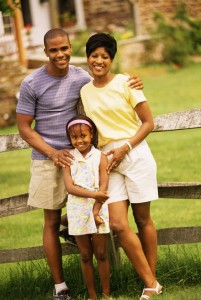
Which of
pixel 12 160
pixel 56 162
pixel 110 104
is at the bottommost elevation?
pixel 12 160

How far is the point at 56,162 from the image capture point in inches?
216

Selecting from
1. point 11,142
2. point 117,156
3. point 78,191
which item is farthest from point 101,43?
point 11,142

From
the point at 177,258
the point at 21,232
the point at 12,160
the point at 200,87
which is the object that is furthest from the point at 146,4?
the point at 177,258

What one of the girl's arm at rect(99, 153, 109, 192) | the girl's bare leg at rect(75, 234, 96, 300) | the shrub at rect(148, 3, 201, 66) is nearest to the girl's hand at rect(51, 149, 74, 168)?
the girl's arm at rect(99, 153, 109, 192)

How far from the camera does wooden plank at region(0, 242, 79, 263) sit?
616cm

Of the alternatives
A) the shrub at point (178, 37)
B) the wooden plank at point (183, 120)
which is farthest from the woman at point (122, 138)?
the shrub at point (178, 37)

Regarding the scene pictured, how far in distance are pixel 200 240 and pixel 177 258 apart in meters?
0.29

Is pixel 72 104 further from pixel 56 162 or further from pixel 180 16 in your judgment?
pixel 180 16

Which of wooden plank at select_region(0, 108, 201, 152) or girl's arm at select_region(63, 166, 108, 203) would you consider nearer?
girl's arm at select_region(63, 166, 108, 203)

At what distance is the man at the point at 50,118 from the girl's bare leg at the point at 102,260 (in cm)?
37

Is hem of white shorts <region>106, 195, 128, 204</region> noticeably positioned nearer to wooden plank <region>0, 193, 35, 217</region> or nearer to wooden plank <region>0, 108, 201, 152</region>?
wooden plank <region>0, 108, 201, 152</region>

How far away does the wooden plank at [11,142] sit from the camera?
6008 mm

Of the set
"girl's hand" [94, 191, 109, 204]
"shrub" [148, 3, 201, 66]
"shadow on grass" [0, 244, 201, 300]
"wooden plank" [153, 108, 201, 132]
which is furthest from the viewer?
"shrub" [148, 3, 201, 66]

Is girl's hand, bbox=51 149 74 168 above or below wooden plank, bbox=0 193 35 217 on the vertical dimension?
above
